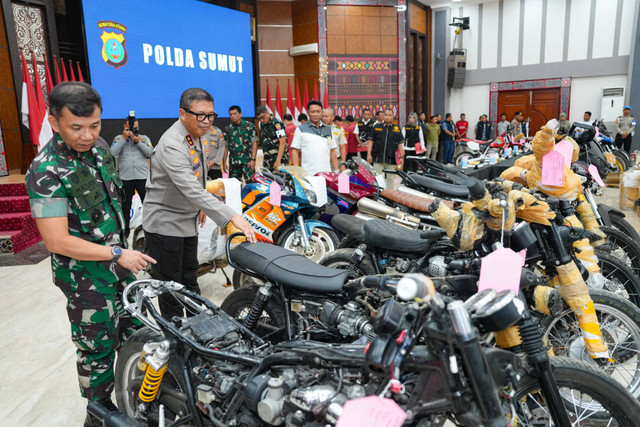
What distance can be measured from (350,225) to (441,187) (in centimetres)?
129

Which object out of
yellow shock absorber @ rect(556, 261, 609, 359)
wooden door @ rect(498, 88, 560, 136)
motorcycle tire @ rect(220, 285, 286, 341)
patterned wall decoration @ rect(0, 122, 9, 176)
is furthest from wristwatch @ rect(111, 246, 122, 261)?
wooden door @ rect(498, 88, 560, 136)

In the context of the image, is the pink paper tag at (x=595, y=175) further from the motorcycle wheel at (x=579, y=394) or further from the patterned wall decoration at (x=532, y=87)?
the patterned wall decoration at (x=532, y=87)

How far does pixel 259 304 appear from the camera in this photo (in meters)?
2.04

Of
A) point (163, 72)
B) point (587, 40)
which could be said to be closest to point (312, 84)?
point (163, 72)

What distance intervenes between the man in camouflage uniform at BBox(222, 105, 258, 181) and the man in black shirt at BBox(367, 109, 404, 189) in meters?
2.48

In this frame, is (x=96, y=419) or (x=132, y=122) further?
(x=132, y=122)

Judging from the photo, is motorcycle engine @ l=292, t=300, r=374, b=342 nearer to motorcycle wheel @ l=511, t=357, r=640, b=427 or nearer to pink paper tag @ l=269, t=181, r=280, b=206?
motorcycle wheel @ l=511, t=357, r=640, b=427

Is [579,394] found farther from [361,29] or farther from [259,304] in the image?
[361,29]

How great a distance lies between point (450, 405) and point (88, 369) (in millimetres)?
1589

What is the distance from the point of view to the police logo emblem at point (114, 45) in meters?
7.61

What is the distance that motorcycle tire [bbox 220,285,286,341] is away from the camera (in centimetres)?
211

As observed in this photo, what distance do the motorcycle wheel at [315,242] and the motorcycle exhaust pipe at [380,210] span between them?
35 cm

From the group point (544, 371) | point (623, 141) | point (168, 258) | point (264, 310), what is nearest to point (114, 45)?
point (168, 258)

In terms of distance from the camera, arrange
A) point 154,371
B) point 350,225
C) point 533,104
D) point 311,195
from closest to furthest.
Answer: point 154,371 < point 350,225 < point 311,195 < point 533,104
